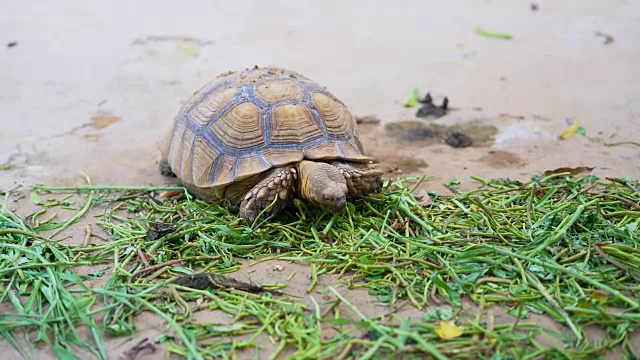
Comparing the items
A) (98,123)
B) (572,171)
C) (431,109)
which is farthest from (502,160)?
(98,123)

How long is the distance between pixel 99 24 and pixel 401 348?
6243mm

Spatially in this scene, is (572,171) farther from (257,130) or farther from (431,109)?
(257,130)

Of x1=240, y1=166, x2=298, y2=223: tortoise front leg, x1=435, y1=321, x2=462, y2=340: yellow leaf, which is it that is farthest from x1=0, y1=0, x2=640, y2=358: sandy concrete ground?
x1=435, y1=321, x2=462, y2=340: yellow leaf

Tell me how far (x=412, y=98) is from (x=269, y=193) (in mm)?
2643

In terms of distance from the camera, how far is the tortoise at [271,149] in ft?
11.0

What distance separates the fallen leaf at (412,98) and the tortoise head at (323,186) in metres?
2.35

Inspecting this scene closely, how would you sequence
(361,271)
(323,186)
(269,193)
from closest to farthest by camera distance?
(361,271) < (323,186) < (269,193)

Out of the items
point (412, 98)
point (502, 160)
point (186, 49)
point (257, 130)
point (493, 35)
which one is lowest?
point (502, 160)

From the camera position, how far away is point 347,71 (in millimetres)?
6242

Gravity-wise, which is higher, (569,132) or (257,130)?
(257,130)

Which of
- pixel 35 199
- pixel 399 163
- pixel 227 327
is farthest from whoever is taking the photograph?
pixel 399 163

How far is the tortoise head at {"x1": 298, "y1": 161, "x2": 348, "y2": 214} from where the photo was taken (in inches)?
126

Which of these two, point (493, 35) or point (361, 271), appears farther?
point (493, 35)

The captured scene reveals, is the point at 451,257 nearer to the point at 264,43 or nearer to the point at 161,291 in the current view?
the point at 161,291
